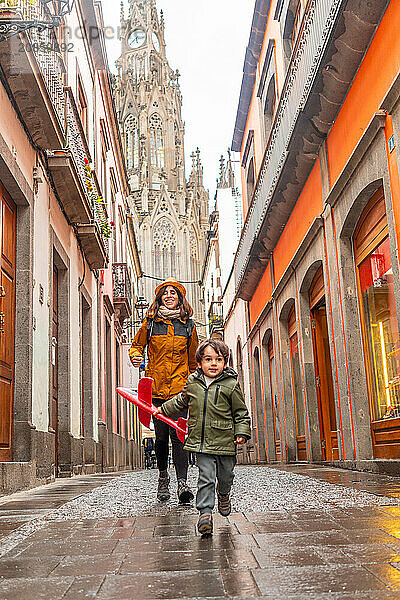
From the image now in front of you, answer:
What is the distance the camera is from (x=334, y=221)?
10.1 m

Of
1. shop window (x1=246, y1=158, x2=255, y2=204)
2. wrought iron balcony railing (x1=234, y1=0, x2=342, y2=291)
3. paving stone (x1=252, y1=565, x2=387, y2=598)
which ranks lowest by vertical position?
paving stone (x1=252, y1=565, x2=387, y2=598)

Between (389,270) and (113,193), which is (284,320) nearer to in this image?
(389,270)

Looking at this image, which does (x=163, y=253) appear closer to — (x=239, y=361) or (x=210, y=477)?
(x=239, y=361)

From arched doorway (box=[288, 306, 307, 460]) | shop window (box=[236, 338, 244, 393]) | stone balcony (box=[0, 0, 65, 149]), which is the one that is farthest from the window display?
shop window (box=[236, 338, 244, 393])

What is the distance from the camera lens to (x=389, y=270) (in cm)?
818

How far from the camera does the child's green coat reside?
4566 millimetres

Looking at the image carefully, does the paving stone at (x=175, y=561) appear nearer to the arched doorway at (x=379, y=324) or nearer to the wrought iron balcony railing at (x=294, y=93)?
the arched doorway at (x=379, y=324)

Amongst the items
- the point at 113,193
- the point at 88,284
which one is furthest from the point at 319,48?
the point at 113,193

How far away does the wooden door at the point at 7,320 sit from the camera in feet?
27.9

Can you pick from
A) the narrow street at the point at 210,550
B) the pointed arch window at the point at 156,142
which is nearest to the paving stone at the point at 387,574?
the narrow street at the point at 210,550

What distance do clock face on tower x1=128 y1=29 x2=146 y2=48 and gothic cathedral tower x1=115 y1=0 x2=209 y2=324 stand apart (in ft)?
→ 0.39

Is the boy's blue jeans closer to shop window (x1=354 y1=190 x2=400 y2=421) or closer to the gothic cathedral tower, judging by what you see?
shop window (x1=354 y1=190 x2=400 y2=421)

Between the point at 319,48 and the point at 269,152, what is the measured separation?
17.7 ft

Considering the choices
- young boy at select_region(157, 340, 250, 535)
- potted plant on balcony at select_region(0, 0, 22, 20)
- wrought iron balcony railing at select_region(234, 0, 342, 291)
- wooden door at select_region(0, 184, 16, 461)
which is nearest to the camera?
young boy at select_region(157, 340, 250, 535)
